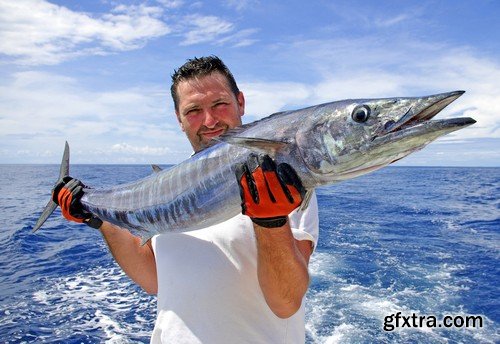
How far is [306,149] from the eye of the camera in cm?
197

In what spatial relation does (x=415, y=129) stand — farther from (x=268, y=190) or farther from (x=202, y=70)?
(x=202, y=70)

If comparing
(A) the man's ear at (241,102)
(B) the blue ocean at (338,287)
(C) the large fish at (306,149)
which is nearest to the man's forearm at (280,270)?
(C) the large fish at (306,149)

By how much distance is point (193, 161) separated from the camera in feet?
8.50

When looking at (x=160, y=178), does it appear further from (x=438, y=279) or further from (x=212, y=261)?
(x=438, y=279)

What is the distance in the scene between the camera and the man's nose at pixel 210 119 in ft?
9.52

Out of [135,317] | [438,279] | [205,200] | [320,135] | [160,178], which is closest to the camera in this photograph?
[320,135]

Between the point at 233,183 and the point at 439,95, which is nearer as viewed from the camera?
the point at 439,95

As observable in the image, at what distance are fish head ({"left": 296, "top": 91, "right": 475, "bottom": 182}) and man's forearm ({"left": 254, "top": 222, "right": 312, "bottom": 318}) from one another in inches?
18.7

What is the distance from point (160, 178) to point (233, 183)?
2.90ft

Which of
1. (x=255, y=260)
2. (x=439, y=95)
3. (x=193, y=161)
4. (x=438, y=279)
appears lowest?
(x=438, y=279)

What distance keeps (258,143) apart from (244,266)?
93cm

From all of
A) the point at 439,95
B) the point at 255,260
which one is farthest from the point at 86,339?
the point at 439,95

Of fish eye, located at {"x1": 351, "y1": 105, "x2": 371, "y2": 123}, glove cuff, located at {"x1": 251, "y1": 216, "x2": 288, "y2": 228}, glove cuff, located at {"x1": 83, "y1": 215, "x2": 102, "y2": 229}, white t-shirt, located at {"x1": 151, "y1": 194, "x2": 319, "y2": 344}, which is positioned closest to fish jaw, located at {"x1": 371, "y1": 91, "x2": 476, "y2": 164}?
fish eye, located at {"x1": 351, "y1": 105, "x2": 371, "y2": 123}

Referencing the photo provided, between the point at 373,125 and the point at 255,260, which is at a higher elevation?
the point at 373,125
